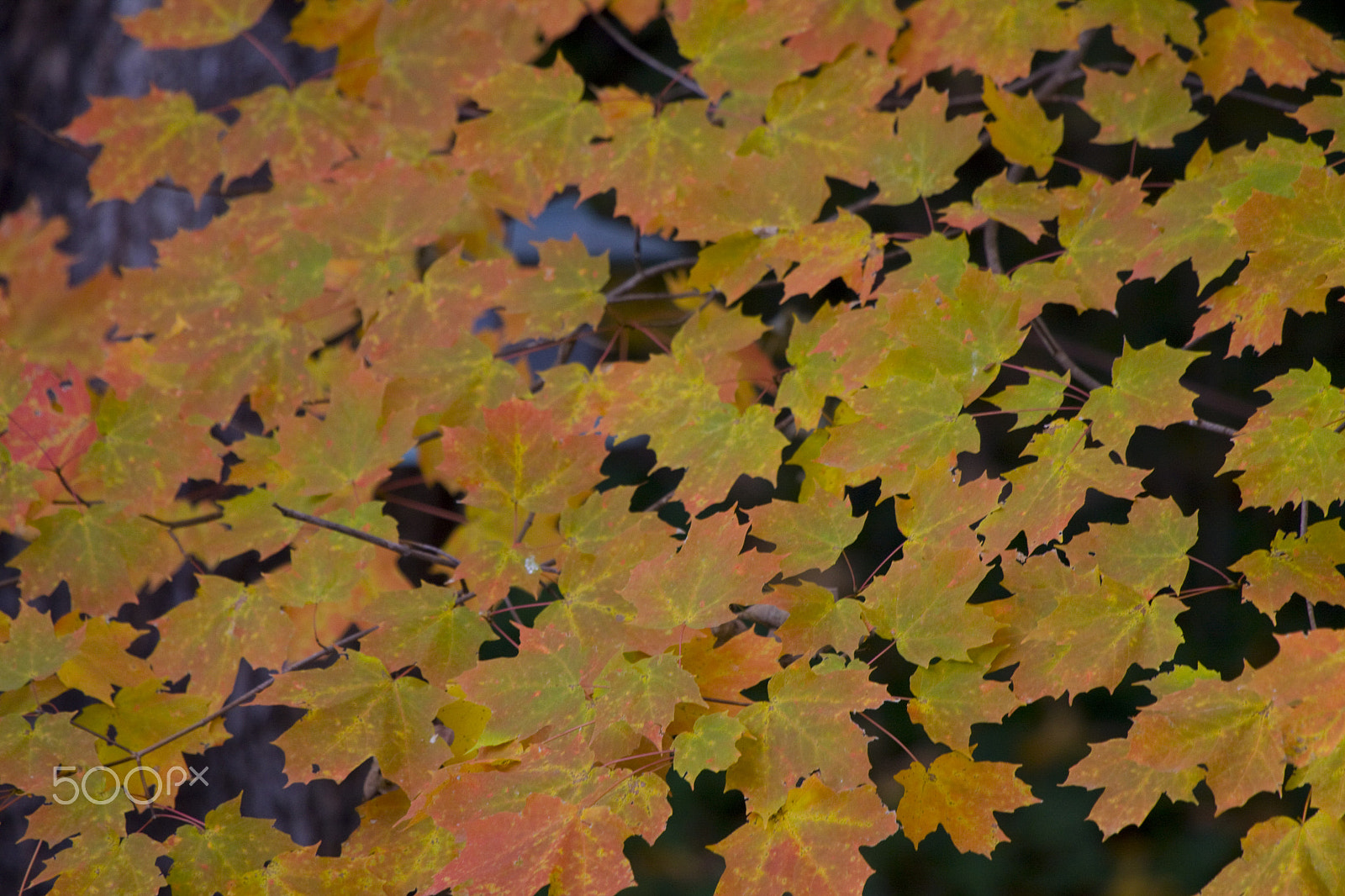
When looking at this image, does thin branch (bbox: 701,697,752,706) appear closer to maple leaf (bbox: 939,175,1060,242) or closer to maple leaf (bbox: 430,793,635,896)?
maple leaf (bbox: 430,793,635,896)

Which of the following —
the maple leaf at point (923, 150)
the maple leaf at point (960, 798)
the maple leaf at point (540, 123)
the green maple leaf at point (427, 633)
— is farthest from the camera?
the maple leaf at point (540, 123)

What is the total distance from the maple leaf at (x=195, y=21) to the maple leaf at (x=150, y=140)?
120mm

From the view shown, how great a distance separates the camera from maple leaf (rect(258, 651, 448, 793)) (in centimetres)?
141

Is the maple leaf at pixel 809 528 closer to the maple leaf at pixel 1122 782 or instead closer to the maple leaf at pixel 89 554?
the maple leaf at pixel 1122 782

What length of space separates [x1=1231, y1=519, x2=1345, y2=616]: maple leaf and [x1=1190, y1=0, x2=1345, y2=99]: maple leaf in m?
1.10

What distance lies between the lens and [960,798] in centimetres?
139

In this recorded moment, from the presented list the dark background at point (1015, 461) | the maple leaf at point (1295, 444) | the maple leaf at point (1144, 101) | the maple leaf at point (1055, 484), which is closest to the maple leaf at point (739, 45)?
the maple leaf at point (1144, 101)

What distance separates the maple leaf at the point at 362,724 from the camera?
1406 millimetres

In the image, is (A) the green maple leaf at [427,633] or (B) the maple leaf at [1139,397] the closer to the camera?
(B) the maple leaf at [1139,397]

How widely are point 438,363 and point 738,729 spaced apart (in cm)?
101

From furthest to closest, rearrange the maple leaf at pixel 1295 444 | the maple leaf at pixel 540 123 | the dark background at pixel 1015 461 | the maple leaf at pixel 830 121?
1. the dark background at pixel 1015 461
2. the maple leaf at pixel 540 123
3. the maple leaf at pixel 830 121
4. the maple leaf at pixel 1295 444

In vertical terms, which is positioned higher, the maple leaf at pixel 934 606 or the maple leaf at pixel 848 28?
the maple leaf at pixel 848 28

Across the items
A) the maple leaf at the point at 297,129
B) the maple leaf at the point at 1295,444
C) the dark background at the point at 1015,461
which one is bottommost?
the dark background at the point at 1015,461

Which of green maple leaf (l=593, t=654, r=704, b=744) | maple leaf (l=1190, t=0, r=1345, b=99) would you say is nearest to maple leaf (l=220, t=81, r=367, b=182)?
green maple leaf (l=593, t=654, r=704, b=744)
